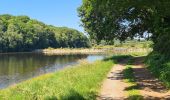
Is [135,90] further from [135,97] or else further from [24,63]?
[24,63]

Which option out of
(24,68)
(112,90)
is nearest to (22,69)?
(24,68)

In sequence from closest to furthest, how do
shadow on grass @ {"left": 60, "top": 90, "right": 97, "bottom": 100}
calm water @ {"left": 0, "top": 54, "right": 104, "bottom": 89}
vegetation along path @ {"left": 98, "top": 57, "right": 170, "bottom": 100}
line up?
1. shadow on grass @ {"left": 60, "top": 90, "right": 97, "bottom": 100}
2. vegetation along path @ {"left": 98, "top": 57, "right": 170, "bottom": 100}
3. calm water @ {"left": 0, "top": 54, "right": 104, "bottom": 89}

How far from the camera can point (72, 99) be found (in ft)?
58.7

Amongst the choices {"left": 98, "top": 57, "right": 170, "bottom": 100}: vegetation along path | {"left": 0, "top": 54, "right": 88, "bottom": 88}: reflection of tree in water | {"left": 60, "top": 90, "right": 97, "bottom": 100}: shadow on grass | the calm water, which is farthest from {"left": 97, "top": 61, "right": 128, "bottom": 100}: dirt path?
{"left": 0, "top": 54, "right": 88, "bottom": 88}: reflection of tree in water

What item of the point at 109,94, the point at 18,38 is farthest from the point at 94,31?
the point at 18,38

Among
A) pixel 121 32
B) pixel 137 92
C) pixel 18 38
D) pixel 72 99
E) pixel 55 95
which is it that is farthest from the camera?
pixel 18 38

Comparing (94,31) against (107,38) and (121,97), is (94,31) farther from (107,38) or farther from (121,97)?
(121,97)

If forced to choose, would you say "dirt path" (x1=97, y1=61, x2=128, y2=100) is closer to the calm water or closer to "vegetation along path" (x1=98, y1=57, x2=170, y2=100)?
"vegetation along path" (x1=98, y1=57, x2=170, y2=100)

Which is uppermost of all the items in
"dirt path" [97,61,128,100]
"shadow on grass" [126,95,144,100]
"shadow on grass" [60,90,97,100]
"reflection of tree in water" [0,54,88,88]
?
"shadow on grass" [60,90,97,100]

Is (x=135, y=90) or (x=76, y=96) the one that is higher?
(x=76, y=96)

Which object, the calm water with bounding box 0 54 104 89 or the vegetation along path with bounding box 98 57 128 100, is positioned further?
the calm water with bounding box 0 54 104 89

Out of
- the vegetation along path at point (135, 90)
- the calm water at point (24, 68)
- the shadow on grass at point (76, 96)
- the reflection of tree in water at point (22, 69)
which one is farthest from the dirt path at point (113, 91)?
the reflection of tree in water at point (22, 69)

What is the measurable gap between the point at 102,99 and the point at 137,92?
2.57 m

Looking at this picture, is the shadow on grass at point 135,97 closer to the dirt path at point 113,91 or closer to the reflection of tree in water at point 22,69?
the dirt path at point 113,91
